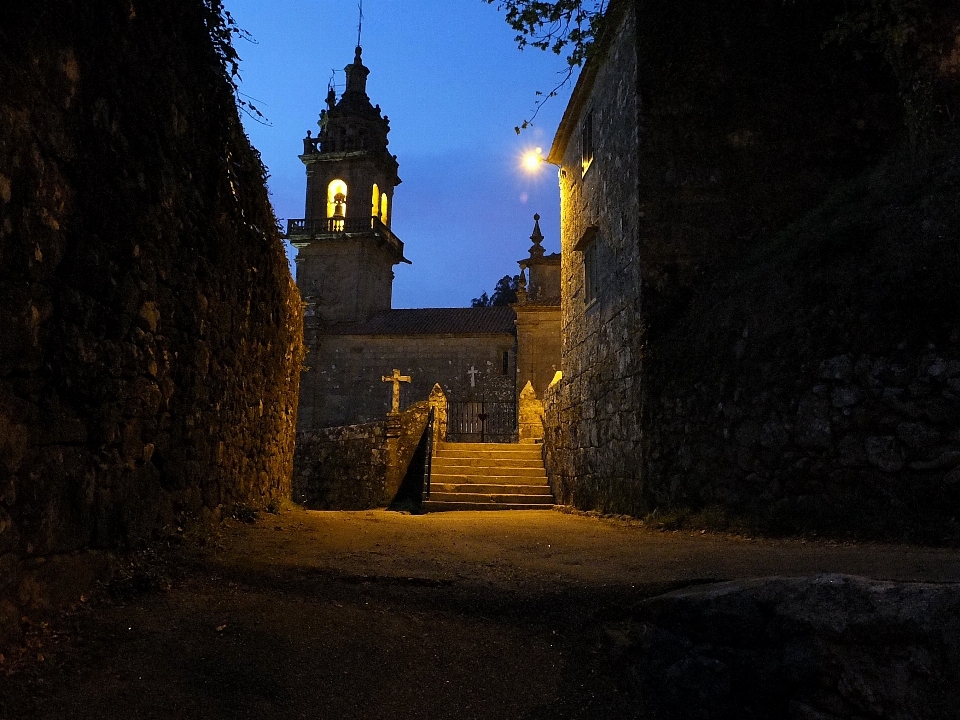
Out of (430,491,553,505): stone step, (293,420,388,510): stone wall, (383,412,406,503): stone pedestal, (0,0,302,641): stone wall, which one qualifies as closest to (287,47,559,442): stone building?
(293,420,388,510): stone wall

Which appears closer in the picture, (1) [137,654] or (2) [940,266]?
(1) [137,654]

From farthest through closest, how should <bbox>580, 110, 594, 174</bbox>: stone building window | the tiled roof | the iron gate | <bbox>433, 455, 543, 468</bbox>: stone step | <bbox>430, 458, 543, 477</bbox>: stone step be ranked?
1. the tiled roof
2. the iron gate
3. <bbox>433, 455, 543, 468</bbox>: stone step
4. <bbox>430, 458, 543, 477</bbox>: stone step
5. <bbox>580, 110, 594, 174</bbox>: stone building window

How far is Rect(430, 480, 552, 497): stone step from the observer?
42.1ft

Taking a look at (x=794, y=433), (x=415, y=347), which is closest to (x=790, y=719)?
(x=794, y=433)

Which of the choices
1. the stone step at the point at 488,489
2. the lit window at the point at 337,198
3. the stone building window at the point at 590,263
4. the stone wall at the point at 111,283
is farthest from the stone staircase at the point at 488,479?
the lit window at the point at 337,198

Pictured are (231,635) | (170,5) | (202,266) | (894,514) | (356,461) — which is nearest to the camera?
(231,635)

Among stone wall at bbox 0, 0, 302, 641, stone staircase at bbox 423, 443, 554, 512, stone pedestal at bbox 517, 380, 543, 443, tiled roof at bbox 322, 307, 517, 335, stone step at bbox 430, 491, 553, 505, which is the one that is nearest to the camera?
stone wall at bbox 0, 0, 302, 641

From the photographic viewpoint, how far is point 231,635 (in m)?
3.38

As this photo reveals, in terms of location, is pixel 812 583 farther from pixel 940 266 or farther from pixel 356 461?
pixel 356 461

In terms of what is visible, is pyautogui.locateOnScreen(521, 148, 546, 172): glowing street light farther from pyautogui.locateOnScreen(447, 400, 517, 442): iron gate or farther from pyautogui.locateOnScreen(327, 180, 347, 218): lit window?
pyautogui.locateOnScreen(327, 180, 347, 218): lit window

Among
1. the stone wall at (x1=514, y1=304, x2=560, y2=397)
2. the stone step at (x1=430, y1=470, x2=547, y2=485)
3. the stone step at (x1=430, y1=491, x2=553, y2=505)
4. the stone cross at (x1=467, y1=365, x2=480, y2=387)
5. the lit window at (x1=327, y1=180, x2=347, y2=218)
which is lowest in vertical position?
the stone step at (x1=430, y1=491, x2=553, y2=505)

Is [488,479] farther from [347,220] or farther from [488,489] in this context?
[347,220]

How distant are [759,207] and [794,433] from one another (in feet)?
12.7

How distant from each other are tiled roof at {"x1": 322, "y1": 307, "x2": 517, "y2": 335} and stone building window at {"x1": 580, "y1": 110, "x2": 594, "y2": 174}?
19650 mm
